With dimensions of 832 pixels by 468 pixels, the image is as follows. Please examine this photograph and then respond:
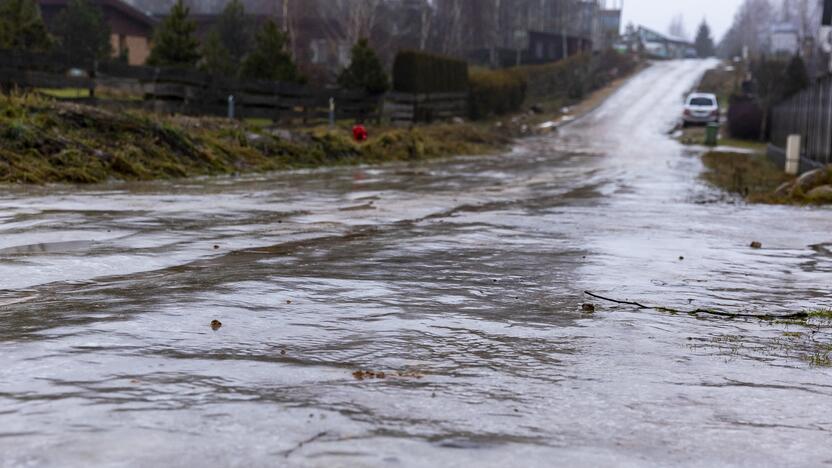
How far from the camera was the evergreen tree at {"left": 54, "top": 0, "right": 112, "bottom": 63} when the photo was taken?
1741 inches

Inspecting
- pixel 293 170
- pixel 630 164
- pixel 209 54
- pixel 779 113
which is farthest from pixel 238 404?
pixel 209 54

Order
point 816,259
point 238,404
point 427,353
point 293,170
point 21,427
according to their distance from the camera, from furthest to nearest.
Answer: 1. point 293,170
2. point 816,259
3. point 427,353
4. point 238,404
5. point 21,427

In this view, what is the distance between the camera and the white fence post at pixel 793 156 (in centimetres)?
2480

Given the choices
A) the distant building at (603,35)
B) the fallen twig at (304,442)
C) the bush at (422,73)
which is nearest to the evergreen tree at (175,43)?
the bush at (422,73)

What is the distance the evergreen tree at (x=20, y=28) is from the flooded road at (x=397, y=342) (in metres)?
19.8

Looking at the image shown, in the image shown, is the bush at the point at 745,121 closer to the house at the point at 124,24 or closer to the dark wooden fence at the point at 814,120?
the dark wooden fence at the point at 814,120

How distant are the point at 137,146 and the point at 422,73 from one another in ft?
91.2

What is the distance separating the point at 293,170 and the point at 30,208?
9959 mm

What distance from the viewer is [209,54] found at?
4175 cm

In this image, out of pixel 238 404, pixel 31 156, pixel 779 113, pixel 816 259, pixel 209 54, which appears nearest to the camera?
pixel 238 404

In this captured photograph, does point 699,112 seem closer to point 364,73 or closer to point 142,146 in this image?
point 364,73

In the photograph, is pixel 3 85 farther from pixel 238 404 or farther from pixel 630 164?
pixel 238 404

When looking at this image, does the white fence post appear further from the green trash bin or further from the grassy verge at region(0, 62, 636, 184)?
the green trash bin

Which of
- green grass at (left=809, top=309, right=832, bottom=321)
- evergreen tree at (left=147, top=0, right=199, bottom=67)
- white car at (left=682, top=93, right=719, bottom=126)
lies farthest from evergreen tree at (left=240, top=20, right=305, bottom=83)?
green grass at (left=809, top=309, right=832, bottom=321)
